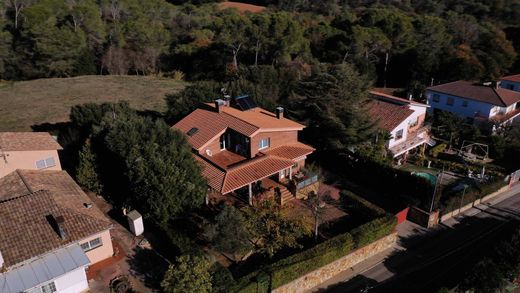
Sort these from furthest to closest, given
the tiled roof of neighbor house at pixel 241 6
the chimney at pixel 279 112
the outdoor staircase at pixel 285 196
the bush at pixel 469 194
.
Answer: the tiled roof of neighbor house at pixel 241 6 → the chimney at pixel 279 112 → the bush at pixel 469 194 → the outdoor staircase at pixel 285 196

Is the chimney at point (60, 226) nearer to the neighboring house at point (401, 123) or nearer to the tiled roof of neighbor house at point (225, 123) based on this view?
the tiled roof of neighbor house at point (225, 123)

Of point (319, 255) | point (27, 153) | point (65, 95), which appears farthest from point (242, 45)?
point (319, 255)

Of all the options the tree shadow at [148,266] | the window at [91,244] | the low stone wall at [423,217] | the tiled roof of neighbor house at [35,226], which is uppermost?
the tiled roof of neighbor house at [35,226]

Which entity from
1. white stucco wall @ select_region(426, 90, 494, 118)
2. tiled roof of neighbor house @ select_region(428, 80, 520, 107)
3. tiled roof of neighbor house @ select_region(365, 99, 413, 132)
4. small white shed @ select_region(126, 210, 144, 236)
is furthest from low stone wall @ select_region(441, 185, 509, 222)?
small white shed @ select_region(126, 210, 144, 236)

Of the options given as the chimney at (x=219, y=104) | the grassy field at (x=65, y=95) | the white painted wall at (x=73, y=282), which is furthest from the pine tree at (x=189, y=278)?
the grassy field at (x=65, y=95)

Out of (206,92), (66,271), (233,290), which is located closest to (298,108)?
(206,92)

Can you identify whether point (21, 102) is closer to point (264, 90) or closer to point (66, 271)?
point (264, 90)

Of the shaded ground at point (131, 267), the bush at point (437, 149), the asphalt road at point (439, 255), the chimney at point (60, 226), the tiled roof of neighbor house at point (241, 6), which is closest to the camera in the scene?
the chimney at point (60, 226)
